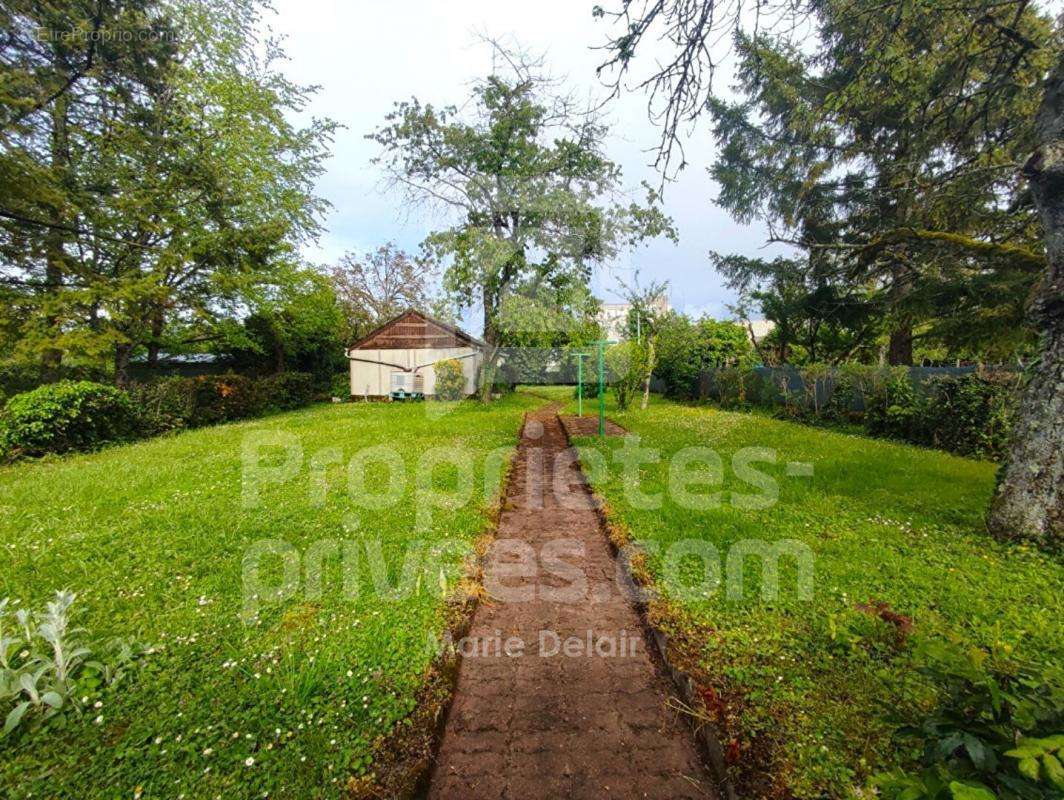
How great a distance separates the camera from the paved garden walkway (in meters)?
1.75

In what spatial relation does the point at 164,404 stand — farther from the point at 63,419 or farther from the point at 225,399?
the point at 63,419

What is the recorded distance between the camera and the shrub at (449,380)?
55.1 ft

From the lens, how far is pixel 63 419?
745cm

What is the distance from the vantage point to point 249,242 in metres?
12.0

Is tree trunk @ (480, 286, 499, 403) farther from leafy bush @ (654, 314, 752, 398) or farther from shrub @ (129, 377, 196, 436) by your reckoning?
shrub @ (129, 377, 196, 436)

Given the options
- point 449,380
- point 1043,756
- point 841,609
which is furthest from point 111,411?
point 1043,756

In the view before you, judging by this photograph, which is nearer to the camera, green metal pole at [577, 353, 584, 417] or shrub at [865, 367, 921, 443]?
shrub at [865, 367, 921, 443]

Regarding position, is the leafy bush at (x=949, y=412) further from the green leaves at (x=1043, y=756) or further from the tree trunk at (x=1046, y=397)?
the green leaves at (x=1043, y=756)

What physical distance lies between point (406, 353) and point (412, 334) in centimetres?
92

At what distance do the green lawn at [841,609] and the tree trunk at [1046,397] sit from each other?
0.35 metres

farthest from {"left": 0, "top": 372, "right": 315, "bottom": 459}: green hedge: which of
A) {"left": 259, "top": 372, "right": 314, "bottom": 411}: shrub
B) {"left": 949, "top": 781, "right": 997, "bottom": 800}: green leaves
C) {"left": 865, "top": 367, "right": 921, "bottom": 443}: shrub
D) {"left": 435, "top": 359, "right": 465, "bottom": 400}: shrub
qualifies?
{"left": 865, "top": 367, "right": 921, "bottom": 443}: shrub

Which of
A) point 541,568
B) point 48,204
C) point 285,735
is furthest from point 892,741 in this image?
point 48,204

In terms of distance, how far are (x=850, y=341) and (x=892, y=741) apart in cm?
1650

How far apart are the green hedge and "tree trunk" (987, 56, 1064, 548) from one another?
13358 mm
